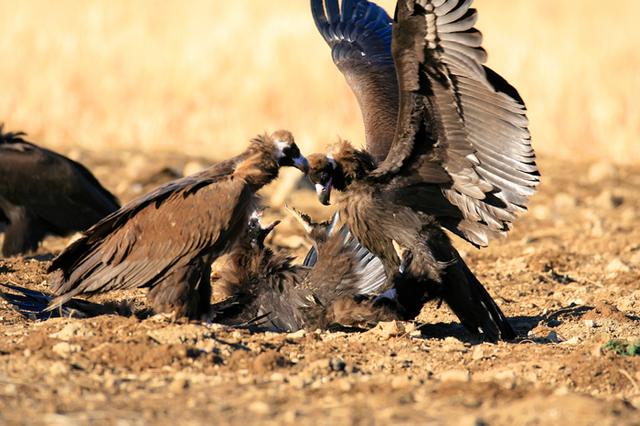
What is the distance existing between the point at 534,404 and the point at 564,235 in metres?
6.97

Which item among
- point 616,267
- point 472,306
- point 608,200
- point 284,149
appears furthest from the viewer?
point 608,200

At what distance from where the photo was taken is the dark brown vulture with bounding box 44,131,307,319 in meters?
6.53

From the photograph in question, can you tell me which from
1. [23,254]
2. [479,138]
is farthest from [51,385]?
[23,254]

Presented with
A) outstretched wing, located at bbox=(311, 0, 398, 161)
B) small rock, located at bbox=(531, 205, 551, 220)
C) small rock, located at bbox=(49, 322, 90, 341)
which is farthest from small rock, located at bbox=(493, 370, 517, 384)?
small rock, located at bbox=(531, 205, 551, 220)

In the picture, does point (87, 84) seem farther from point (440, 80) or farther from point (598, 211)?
point (440, 80)

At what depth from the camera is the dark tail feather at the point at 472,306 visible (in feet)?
23.7

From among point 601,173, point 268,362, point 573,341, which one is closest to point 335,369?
point 268,362

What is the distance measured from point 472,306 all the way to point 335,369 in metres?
1.93

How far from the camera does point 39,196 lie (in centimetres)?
1033

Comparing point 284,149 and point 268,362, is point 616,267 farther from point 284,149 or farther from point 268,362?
point 268,362

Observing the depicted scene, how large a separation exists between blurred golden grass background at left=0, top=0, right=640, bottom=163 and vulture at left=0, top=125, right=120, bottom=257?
17.7 ft

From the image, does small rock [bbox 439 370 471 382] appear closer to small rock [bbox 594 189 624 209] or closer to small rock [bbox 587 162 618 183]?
small rock [bbox 594 189 624 209]

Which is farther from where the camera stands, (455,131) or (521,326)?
(521,326)

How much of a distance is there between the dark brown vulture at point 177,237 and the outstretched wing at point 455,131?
A: 76 cm
